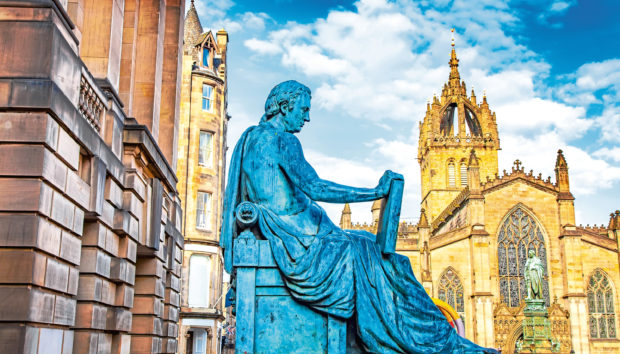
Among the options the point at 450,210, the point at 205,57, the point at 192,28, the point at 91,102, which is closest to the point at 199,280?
the point at 205,57

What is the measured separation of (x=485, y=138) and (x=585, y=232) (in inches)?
923

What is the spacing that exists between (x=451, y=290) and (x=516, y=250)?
231 inches

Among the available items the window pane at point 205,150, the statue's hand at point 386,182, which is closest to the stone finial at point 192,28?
the window pane at point 205,150

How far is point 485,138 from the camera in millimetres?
68812

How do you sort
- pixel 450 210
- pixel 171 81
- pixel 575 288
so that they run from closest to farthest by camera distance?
pixel 171 81
pixel 575 288
pixel 450 210

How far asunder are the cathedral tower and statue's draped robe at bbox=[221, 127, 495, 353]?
6397 cm

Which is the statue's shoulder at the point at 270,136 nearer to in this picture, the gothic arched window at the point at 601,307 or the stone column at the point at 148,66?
the stone column at the point at 148,66

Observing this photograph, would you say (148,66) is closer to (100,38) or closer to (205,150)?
(100,38)

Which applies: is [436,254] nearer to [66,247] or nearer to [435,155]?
[435,155]

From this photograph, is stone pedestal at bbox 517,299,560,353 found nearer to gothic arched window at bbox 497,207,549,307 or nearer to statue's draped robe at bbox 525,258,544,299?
statue's draped robe at bbox 525,258,544,299

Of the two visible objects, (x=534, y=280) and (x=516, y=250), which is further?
(x=516, y=250)

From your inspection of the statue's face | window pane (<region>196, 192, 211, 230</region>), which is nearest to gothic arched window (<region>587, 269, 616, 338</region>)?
window pane (<region>196, 192, 211, 230</region>)

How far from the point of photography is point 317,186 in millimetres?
5406

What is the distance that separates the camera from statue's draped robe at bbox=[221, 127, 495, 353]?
5082 mm
